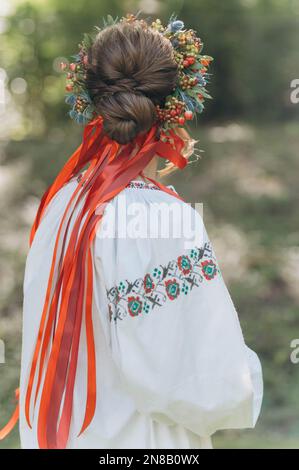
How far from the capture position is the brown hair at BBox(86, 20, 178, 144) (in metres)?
2.04

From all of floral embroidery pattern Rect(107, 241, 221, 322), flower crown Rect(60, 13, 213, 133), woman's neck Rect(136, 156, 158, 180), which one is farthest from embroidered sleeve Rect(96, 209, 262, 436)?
flower crown Rect(60, 13, 213, 133)

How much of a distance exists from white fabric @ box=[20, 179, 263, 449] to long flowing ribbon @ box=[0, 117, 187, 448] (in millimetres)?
34

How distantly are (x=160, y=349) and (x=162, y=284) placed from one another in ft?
0.55

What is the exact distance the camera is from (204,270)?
2.01 meters

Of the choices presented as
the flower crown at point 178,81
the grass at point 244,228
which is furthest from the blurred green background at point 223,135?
the flower crown at point 178,81

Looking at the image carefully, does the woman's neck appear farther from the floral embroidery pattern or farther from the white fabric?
the floral embroidery pattern

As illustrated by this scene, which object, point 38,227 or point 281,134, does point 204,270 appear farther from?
point 281,134

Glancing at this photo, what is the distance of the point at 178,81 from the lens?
2170mm

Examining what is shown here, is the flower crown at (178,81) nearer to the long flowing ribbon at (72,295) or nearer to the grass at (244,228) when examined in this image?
the long flowing ribbon at (72,295)

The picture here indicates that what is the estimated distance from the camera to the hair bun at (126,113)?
6.72 ft

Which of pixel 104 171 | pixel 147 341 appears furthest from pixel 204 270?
pixel 104 171

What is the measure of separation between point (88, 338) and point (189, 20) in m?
8.41

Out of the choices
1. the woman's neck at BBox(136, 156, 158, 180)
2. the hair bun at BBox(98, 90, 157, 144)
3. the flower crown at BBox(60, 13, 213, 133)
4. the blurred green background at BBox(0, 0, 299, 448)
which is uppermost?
the blurred green background at BBox(0, 0, 299, 448)

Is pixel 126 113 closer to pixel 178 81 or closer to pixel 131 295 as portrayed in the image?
pixel 178 81
